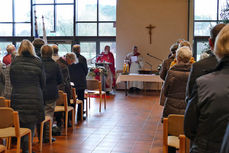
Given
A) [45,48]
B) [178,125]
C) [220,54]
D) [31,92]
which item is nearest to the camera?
[220,54]

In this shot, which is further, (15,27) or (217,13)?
(15,27)

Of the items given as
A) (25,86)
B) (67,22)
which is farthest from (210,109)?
(67,22)

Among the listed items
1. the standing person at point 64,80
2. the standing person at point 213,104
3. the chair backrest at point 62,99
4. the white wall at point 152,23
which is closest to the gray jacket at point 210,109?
the standing person at point 213,104

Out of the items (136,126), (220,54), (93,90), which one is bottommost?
(136,126)

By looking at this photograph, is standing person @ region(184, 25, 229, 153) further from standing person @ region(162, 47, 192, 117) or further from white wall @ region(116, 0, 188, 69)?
white wall @ region(116, 0, 188, 69)

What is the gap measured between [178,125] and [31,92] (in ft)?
5.97

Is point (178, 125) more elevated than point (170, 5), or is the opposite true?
point (170, 5)

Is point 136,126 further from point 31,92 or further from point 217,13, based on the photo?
point 217,13

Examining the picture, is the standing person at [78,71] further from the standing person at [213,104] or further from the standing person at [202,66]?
the standing person at [213,104]

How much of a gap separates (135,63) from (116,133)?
6.17m

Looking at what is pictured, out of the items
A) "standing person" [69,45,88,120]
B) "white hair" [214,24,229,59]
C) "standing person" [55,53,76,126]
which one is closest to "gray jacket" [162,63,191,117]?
"white hair" [214,24,229,59]

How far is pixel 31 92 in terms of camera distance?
3771 mm

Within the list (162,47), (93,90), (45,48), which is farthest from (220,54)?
(162,47)

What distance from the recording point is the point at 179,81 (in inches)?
144
